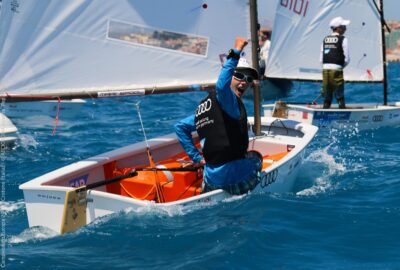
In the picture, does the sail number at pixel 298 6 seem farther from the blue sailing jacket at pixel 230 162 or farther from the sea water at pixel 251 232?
the blue sailing jacket at pixel 230 162

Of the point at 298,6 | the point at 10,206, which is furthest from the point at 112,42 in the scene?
the point at 298,6

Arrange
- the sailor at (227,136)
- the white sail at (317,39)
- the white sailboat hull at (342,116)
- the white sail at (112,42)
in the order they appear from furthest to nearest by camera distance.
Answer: the white sail at (317,39) → the white sailboat hull at (342,116) → the white sail at (112,42) → the sailor at (227,136)

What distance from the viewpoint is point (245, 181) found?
662 centimetres

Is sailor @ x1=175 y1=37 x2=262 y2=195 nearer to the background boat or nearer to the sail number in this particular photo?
the background boat

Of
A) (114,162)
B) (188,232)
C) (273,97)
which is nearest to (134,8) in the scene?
(114,162)

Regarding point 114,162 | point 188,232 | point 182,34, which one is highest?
point 182,34

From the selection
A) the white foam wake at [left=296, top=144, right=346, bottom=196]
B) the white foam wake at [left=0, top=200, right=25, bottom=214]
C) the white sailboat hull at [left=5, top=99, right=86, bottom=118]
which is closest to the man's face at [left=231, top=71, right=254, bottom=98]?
the white foam wake at [left=296, top=144, right=346, bottom=196]

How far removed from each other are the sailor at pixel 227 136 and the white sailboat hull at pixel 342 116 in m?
5.61

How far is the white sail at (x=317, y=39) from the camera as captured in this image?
1328cm

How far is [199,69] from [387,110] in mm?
5989

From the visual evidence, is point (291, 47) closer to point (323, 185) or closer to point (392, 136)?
point (392, 136)

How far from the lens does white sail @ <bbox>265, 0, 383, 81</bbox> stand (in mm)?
13281

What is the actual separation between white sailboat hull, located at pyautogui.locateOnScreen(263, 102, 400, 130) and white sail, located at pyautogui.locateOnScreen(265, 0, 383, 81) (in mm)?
1267

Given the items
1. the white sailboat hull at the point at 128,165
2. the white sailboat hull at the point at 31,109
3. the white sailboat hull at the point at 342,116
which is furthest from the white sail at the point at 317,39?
the white sailboat hull at the point at 31,109
